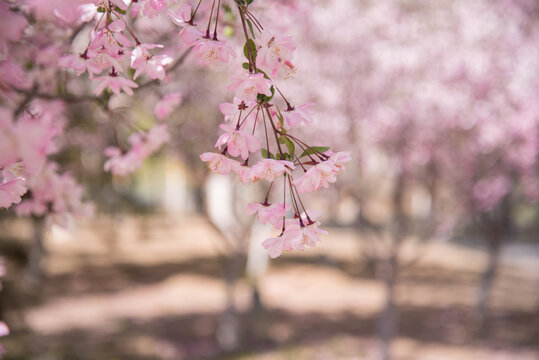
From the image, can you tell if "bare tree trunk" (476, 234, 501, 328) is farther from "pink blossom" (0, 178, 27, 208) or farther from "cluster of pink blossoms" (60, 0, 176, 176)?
"pink blossom" (0, 178, 27, 208)

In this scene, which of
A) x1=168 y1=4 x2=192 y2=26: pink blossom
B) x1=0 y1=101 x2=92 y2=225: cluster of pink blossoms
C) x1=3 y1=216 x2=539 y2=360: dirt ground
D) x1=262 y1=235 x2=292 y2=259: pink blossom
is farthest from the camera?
x1=3 y1=216 x2=539 y2=360: dirt ground

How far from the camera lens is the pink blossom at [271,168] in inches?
44.5

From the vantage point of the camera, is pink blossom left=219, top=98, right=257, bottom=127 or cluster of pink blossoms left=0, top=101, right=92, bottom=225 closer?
cluster of pink blossoms left=0, top=101, right=92, bottom=225

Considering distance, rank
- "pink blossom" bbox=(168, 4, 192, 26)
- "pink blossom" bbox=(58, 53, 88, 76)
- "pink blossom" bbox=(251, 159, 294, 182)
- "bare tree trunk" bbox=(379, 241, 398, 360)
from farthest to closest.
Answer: "bare tree trunk" bbox=(379, 241, 398, 360) < "pink blossom" bbox=(58, 53, 88, 76) < "pink blossom" bbox=(168, 4, 192, 26) < "pink blossom" bbox=(251, 159, 294, 182)

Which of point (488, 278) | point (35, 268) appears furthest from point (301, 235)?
point (35, 268)

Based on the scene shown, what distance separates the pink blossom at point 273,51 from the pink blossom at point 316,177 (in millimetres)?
319

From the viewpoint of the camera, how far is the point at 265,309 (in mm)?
10273

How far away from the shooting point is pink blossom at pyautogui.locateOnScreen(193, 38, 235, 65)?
129 centimetres

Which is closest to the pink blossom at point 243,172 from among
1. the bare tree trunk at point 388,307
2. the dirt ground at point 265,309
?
the dirt ground at point 265,309

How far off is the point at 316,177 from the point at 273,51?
1.22 feet

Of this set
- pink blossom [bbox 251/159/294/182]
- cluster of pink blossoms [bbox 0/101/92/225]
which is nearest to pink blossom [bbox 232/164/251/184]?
pink blossom [bbox 251/159/294/182]

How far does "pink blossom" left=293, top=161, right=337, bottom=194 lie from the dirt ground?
551 centimetres

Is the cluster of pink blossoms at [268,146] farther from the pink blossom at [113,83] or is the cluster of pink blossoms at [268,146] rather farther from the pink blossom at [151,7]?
the pink blossom at [113,83]

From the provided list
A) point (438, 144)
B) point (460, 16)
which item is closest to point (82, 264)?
point (438, 144)
